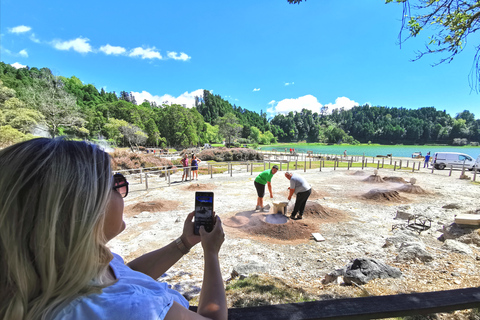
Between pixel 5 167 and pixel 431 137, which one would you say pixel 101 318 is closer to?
pixel 5 167

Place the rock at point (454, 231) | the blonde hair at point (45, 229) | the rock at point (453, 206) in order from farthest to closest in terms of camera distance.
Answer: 1. the rock at point (453, 206)
2. the rock at point (454, 231)
3. the blonde hair at point (45, 229)

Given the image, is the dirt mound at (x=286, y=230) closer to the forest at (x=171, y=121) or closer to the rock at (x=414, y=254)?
the rock at (x=414, y=254)

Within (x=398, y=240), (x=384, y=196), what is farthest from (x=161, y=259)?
(x=384, y=196)

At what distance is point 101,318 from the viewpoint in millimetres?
624

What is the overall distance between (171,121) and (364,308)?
2115 inches

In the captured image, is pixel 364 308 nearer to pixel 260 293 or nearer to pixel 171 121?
pixel 260 293

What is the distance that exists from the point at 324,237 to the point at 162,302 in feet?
20.6

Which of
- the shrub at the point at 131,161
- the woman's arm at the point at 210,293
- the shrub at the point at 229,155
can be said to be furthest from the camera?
the shrub at the point at 229,155

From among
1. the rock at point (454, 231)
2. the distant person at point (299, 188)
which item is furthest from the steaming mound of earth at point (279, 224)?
the rock at point (454, 231)

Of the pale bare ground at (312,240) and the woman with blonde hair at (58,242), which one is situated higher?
the woman with blonde hair at (58,242)

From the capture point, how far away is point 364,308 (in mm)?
1381

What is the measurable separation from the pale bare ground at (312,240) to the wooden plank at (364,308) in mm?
1994

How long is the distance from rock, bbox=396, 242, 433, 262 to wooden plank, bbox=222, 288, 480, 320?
12.2ft

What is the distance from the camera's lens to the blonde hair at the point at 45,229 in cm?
61
